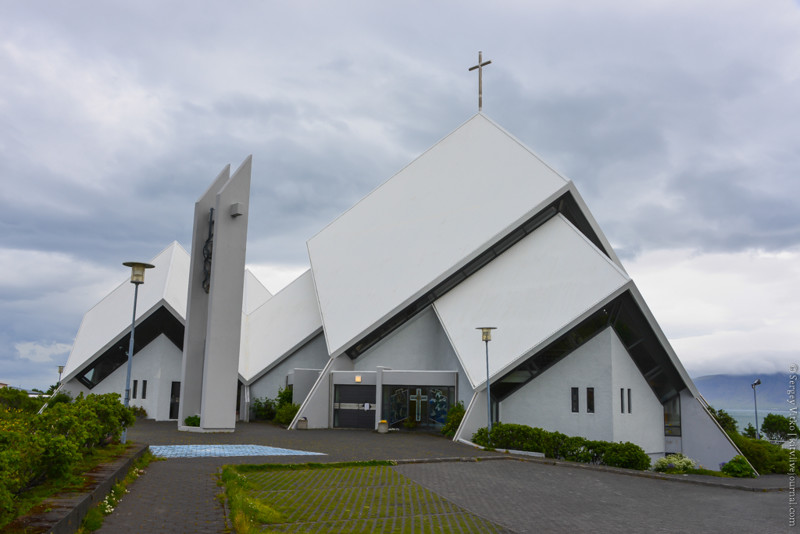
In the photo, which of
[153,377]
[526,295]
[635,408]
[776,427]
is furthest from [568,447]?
[776,427]

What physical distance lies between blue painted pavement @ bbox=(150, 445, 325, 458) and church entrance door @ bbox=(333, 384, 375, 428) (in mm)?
8889

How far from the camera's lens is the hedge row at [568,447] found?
1839cm

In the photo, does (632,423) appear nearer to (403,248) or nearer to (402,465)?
(402,465)

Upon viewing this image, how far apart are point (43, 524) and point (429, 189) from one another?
90.1 ft

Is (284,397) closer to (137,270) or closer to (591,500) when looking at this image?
(137,270)

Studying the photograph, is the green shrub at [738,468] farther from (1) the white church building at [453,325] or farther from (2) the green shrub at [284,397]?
(2) the green shrub at [284,397]

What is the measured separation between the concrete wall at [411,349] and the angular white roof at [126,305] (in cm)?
987

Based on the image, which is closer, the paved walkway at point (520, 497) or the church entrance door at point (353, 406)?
the paved walkway at point (520, 497)

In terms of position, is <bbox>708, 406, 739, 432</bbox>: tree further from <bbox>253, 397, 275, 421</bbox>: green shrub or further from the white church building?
<bbox>253, 397, 275, 421</bbox>: green shrub

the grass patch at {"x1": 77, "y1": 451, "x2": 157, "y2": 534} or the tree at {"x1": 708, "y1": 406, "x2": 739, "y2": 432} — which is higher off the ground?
the tree at {"x1": 708, "y1": 406, "x2": 739, "y2": 432}

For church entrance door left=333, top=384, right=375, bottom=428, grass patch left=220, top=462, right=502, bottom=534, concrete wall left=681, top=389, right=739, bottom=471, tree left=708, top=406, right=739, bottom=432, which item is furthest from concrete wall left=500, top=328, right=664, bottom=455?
grass patch left=220, top=462, right=502, bottom=534

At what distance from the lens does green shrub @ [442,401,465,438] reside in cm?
2380

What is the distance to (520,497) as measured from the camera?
1183cm

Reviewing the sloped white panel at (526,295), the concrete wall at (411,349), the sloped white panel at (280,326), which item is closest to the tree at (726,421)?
the sloped white panel at (526,295)
